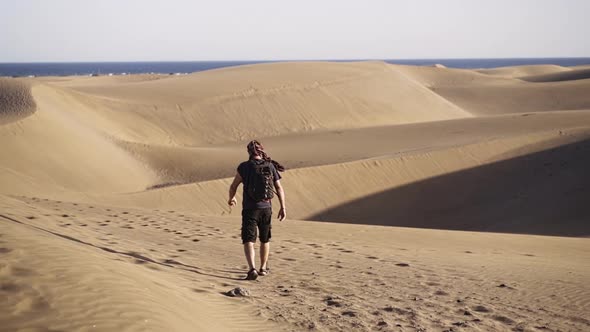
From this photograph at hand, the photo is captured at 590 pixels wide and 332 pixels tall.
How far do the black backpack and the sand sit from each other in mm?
927

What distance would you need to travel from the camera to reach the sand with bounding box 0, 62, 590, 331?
582 cm

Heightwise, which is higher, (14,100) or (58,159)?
(14,100)

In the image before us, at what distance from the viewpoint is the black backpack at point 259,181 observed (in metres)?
7.23

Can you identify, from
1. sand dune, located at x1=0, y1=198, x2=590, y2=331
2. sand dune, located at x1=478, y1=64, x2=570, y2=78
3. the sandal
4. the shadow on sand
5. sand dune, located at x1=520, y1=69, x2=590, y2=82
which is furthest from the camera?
sand dune, located at x1=478, y1=64, x2=570, y2=78

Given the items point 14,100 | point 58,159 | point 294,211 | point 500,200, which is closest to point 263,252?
point 294,211

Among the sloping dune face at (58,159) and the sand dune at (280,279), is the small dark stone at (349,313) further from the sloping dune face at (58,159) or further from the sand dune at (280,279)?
the sloping dune face at (58,159)

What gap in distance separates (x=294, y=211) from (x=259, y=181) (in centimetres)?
974

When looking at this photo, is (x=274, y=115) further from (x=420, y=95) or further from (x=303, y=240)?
(x=303, y=240)

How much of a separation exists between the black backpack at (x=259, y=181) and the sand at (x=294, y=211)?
93 cm

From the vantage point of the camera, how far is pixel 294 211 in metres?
16.9

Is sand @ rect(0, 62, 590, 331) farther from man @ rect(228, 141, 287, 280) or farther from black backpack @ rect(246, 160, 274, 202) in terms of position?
black backpack @ rect(246, 160, 274, 202)

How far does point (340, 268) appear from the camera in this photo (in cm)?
822

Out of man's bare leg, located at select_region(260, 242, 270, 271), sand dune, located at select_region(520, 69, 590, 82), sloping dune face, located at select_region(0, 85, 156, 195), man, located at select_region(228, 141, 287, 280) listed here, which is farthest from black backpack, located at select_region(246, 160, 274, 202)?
sand dune, located at select_region(520, 69, 590, 82)

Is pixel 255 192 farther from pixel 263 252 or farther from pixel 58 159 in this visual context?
pixel 58 159
